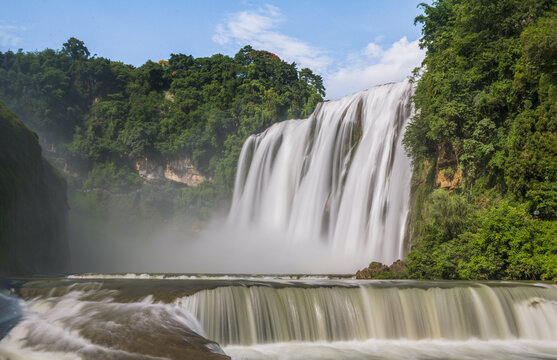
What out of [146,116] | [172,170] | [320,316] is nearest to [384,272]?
[320,316]

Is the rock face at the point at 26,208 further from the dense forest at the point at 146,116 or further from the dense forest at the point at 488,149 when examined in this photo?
the dense forest at the point at 146,116

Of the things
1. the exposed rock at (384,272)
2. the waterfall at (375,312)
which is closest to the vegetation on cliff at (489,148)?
the exposed rock at (384,272)

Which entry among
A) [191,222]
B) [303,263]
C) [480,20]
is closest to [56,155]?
[191,222]

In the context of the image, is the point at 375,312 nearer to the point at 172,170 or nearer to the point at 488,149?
the point at 488,149

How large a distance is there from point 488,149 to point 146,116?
4517 cm

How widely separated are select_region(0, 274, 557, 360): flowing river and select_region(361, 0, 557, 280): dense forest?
284 centimetres

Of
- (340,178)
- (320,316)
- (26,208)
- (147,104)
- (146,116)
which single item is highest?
(147,104)

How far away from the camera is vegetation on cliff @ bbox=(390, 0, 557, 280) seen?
15875 millimetres

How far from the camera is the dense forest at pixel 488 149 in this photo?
52.1ft

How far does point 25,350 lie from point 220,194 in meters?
39.5

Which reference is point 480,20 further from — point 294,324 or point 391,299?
point 294,324

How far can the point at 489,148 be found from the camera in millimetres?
19328

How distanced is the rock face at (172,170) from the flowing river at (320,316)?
126ft

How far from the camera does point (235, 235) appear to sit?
41.2 meters
